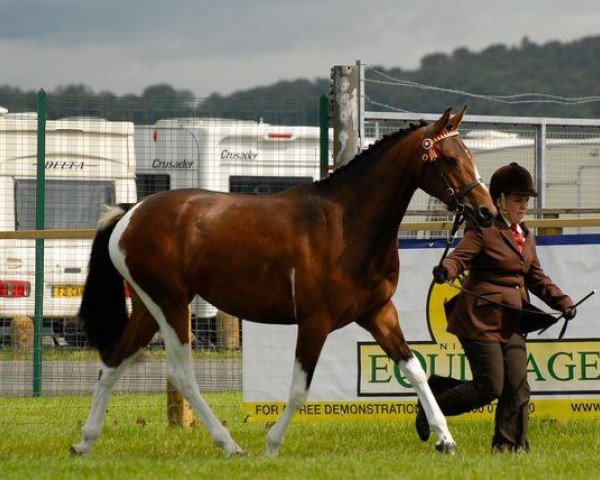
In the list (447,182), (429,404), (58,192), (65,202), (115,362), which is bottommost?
(429,404)

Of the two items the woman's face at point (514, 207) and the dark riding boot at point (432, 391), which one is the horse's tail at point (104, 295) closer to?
the dark riding boot at point (432, 391)

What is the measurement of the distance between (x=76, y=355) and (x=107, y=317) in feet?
10.6

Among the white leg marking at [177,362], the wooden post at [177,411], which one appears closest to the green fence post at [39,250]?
the wooden post at [177,411]

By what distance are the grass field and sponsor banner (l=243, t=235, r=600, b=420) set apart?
0.19 metres

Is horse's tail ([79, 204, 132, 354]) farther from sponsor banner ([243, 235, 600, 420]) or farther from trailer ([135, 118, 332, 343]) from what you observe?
trailer ([135, 118, 332, 343])

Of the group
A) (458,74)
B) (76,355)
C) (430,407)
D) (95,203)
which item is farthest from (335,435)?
(458,74)

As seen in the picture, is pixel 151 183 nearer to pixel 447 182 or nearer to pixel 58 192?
pixel 58 192

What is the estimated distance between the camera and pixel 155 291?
951 centimetres

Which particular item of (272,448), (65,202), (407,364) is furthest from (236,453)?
(65,202)

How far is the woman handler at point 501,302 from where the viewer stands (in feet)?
29.7

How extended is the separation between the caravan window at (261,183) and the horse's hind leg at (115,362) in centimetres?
586

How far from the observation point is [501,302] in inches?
357

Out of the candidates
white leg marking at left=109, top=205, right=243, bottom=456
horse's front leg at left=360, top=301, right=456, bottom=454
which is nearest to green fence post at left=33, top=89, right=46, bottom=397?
white leg marking at left=109, top=205, right=243, bottom=456

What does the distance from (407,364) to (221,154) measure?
6.43 m
